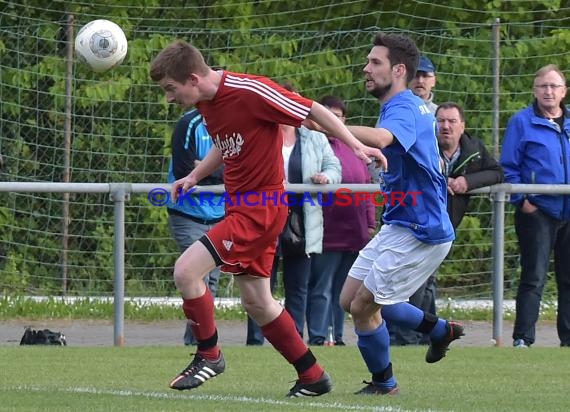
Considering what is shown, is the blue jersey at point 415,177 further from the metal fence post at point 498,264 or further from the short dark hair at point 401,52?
the metal fence post at point 498,264

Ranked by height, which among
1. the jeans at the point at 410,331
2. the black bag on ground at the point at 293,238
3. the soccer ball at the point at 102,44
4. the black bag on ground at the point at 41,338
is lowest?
the black bag on ground at the point at 41,338

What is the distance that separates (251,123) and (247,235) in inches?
23.1

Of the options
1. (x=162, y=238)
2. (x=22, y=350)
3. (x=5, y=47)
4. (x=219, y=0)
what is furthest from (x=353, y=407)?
(x=219, y=0)

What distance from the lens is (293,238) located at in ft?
37.2

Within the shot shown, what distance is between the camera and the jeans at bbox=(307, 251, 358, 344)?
11.5m

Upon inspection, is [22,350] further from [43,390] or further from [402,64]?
[402,64]

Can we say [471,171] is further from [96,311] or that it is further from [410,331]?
[96,311]

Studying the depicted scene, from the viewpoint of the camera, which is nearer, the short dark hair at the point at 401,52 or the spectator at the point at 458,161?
the short dark hair at the point at 401,52

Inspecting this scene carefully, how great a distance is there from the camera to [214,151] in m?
8.07

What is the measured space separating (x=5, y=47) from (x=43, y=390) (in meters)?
6.87

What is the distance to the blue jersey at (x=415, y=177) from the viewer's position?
25.5 ft

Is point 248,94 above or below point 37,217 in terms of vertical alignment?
above

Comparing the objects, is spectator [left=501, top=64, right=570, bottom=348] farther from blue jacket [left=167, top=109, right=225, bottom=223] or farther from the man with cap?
blue jacket [left=167, top=109, right=225, bottom=223]

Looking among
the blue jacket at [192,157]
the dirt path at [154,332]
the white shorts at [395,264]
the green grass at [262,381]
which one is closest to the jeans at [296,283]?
the green grass at [262,381]
